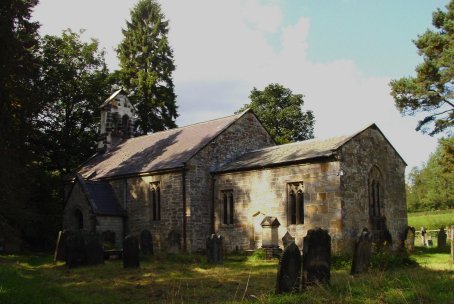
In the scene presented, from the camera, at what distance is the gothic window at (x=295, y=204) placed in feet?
68.4

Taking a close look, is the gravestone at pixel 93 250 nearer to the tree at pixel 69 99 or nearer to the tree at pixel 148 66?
the tree at pixel 69 99

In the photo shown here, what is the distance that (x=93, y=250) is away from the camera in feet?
60.2

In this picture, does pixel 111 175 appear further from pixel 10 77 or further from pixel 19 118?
pixel 10 77

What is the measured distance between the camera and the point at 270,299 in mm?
8977

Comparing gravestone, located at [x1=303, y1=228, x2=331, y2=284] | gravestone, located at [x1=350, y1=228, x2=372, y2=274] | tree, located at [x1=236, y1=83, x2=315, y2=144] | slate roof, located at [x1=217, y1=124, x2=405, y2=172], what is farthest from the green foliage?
gravestone, located at [x1=303, y1=228, x2=331, y2=284]

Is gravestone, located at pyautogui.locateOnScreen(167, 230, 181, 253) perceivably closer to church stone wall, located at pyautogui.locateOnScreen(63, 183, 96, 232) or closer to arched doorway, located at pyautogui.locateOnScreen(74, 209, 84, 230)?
church stone wall, located at pyautogui.locateOnScreen(63, 183, 96, 232)

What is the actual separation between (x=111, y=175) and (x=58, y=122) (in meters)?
10.9

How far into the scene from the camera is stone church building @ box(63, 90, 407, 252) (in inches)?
793

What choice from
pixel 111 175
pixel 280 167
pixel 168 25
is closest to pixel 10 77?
pixel 111 175

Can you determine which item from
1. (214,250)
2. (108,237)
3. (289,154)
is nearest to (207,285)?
(214,250)

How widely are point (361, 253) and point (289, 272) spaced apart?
13.9 feet

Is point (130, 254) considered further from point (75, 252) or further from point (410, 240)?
point (410, 240)

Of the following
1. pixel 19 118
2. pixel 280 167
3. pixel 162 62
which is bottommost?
pixel 280 167

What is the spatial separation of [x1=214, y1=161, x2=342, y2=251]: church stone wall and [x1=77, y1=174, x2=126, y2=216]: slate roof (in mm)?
Result: 6478
